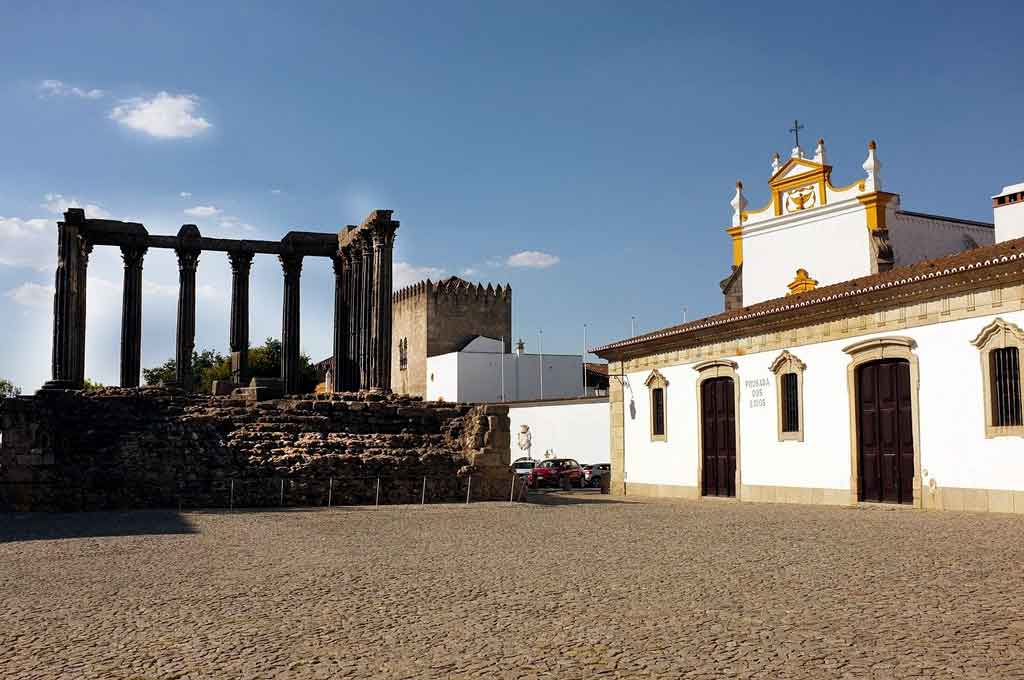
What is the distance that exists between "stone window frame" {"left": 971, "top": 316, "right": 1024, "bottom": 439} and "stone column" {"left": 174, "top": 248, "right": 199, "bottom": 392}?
2264cm

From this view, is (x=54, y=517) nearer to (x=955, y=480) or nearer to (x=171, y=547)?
(x=171, y=547)

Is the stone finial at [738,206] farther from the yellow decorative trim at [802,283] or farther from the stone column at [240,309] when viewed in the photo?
the stone column at [240,309]

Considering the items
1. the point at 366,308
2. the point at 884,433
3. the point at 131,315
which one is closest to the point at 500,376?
the point at 366,308

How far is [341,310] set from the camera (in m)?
33.8

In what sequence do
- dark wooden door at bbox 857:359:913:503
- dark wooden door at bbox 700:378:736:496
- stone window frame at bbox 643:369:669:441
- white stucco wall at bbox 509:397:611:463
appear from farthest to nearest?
white stucco wall at bbox 509:397:611:463 → stone window frame at bbox 643:369:669:441 → dark wooden door at bbox 700:378:736:496 → dark wooden door at bbox 857:359:913:503

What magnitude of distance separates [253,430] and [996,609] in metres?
Answer: 18.8

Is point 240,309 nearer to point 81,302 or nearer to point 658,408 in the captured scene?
point 81,302

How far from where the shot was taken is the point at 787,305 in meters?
23.6

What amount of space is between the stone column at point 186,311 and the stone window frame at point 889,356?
65.1ft

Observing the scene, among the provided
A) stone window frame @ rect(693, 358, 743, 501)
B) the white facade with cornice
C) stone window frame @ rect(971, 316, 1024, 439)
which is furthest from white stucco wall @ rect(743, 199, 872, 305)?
stone window frame @ rect(971, 316, 1024, 439)

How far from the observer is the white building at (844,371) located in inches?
730

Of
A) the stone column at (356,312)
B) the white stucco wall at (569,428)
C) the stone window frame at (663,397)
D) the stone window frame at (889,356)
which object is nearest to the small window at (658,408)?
the stone window frame at (663,397)

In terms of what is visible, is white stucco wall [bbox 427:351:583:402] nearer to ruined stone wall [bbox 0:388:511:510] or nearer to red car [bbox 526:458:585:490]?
red car [bbox 526:458:585:490]

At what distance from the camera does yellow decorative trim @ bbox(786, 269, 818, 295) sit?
107 feet
